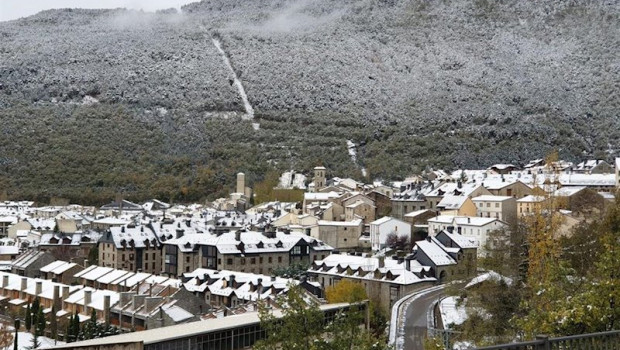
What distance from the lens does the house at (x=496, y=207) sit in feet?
185

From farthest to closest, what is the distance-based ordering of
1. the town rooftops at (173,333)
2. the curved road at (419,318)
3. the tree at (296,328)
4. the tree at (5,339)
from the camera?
1. the tree at (5,339)
2. the curved road at (419,318)
3. the town rooftops at (173,333)
4. the tree at (296,328)

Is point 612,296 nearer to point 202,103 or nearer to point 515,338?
point 515,338

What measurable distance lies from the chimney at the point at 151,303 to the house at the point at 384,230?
2140 cm

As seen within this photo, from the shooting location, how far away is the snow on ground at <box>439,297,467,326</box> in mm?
31167

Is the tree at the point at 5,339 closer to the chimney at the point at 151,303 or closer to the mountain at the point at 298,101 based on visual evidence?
the chimney at the point at 151,303

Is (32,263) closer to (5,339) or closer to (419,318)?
(5,339)

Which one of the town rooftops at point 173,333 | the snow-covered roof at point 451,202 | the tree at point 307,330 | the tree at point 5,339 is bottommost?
the tree at point 5,339

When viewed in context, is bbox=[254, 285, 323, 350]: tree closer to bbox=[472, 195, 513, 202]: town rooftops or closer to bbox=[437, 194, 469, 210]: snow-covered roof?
bbox=[472, 195, 513, 202]: town rooftops

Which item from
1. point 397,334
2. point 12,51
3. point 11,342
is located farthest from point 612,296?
point 12,51

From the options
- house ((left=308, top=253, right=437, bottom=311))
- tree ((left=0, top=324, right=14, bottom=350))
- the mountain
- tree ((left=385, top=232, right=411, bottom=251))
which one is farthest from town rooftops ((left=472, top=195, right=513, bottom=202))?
the mountain

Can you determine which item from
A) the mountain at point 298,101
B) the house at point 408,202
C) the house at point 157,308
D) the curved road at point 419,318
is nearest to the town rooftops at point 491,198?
the house at point 408,202

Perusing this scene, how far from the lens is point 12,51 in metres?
177

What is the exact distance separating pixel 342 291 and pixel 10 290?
22.6m

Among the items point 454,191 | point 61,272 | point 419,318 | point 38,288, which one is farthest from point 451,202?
point 38,288
